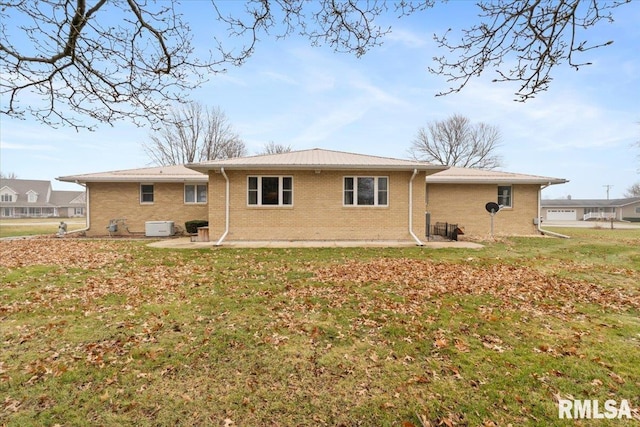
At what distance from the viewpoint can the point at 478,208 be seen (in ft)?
55.8

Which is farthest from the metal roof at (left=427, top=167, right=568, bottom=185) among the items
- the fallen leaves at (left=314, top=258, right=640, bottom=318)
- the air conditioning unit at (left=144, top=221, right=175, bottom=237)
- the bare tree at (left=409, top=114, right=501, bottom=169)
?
the bare tree at (left=409, top=114, right=501, bottom=169)

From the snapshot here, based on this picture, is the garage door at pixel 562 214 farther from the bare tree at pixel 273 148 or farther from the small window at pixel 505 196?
the small window at pixel 505 196

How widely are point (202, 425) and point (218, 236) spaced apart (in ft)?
36.8

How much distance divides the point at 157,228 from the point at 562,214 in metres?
65.5

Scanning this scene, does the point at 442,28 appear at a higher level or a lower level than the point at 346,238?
higher

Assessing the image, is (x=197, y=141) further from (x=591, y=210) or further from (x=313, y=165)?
(x=591, y=210)

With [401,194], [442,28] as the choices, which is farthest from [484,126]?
[442,28]

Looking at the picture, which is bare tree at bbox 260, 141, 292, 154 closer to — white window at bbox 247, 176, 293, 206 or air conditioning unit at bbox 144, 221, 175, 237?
air conditioning unit at bbox 144, 221, 175, 237

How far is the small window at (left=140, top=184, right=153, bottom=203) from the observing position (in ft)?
55.4

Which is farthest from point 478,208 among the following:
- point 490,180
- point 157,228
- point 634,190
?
point 634,190

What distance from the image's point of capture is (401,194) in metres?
13.3

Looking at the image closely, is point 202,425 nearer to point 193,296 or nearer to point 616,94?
point 193,296

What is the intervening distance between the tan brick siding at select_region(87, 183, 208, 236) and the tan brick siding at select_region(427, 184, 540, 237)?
12.8 meters

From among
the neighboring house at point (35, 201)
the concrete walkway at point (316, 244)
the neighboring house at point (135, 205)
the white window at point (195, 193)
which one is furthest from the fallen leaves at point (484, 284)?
the neighboring house at point (35, 201)
